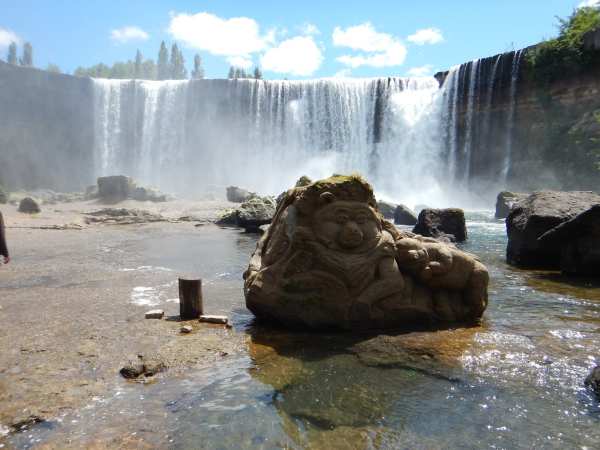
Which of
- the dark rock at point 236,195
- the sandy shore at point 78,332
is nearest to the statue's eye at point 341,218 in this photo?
the sandy shore at point 78,332

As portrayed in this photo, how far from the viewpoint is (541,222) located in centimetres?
914

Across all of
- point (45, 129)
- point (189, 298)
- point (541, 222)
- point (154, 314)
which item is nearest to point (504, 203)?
point (541, 222)

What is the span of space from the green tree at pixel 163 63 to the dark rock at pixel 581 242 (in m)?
109

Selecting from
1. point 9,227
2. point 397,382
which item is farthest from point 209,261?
point 9,227

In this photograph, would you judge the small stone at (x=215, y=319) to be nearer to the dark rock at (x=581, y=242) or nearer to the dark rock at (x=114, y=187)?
the dark rock at (x=581, y=242)

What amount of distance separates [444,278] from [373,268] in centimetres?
90

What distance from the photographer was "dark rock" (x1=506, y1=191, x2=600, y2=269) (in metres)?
9.05

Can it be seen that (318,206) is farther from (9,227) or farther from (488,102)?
(488,102)

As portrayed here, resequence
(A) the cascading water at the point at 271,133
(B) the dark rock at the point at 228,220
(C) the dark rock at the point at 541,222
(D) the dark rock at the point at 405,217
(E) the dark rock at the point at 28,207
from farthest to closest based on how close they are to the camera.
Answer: (A) the cascading water at the point at 271,133
(E) the dark rock at the point at 28,207
(B) the dark rock at the point at 228,220
(D) the dark rock at the point at 405,217
(C) the dark rock at the point at 541,222

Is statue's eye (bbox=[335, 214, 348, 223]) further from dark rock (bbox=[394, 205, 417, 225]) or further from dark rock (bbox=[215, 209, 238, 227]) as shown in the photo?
dark rock (bbox=[215, 209, 238, 227])

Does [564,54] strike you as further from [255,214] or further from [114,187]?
[114,187]

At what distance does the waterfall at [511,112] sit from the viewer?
27.7 metres

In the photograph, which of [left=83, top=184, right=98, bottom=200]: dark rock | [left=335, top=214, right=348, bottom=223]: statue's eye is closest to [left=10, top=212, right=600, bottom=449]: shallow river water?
[left=335, top=214, right=348, bottom=223]: statue's eye

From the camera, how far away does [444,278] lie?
5383mm
